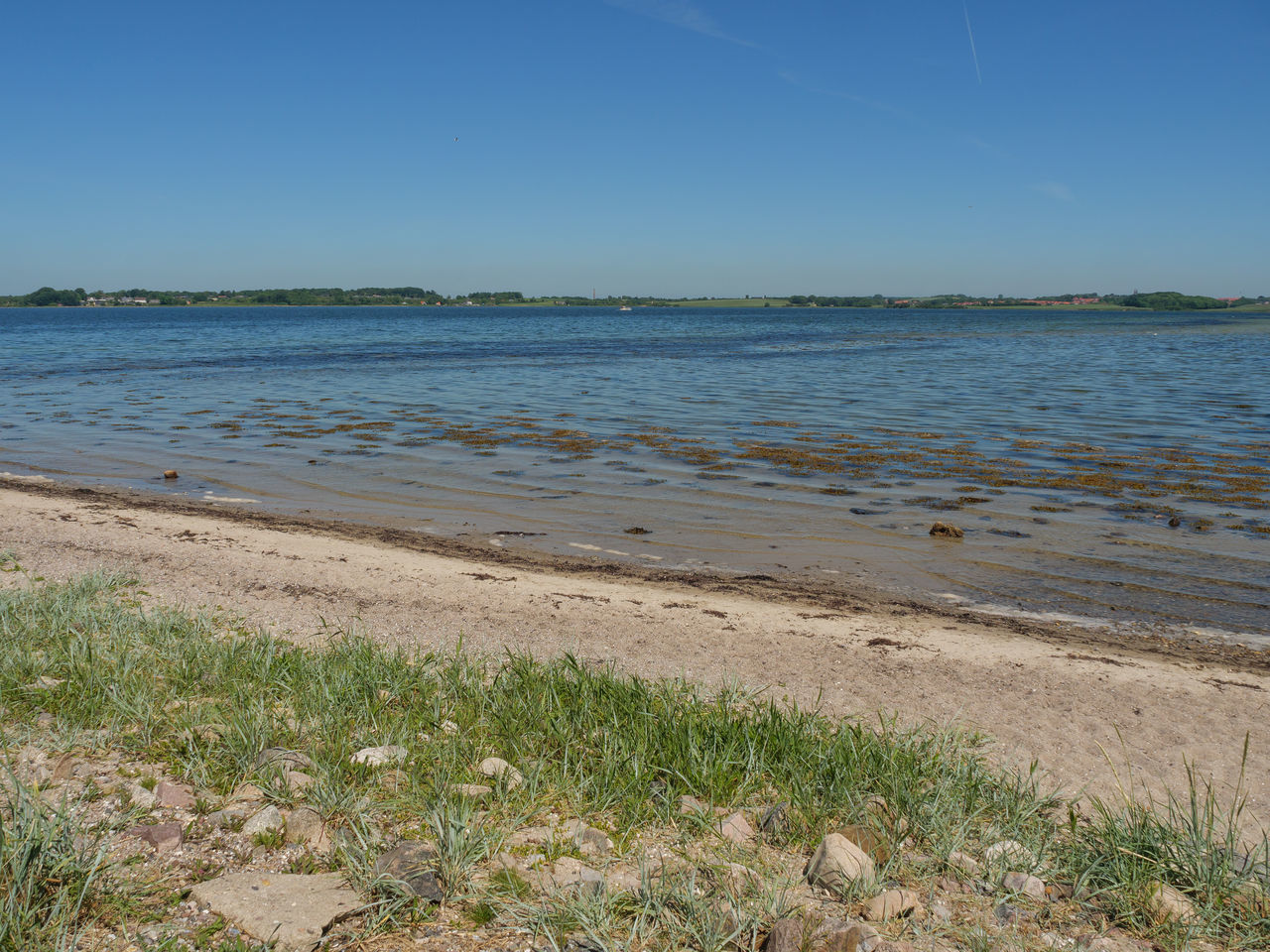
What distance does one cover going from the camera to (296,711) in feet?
16.8

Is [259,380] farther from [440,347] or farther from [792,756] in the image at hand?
[792,756]

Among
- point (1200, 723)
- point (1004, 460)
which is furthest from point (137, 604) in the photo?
point (1004, 460)

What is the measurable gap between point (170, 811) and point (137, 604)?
4107 mm

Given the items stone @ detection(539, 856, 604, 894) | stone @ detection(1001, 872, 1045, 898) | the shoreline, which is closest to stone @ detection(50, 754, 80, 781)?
stone @ detection(539, 856, 604, 894)

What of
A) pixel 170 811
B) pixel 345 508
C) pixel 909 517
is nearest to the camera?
pixel 170 811

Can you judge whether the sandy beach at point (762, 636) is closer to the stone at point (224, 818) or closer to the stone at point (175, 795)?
the stone at point (175, 795)

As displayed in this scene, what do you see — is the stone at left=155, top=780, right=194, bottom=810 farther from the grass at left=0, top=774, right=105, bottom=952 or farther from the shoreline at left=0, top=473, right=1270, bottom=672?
the shoreline at left=0, top=473, right=1270, bottom=672

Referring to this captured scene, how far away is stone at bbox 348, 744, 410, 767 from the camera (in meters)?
4.46

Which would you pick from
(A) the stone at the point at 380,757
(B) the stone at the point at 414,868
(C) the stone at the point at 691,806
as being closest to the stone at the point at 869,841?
(C) the stone at the point at 691,806

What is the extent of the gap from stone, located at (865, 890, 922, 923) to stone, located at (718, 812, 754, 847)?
0.68 m

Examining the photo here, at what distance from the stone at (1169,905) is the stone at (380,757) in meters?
3.62

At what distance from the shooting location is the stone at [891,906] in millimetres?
3508

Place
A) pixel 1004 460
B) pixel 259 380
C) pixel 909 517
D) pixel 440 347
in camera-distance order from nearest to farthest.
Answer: pixel 909 517, pixel 1004 460, pixel 259 380, pixel 440 347

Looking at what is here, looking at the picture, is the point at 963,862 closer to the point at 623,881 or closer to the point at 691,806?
the point at 691,806
